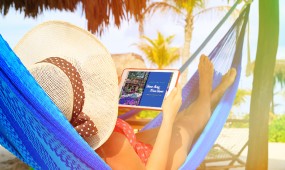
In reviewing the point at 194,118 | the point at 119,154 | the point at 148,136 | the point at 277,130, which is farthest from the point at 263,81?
the point at 277,130

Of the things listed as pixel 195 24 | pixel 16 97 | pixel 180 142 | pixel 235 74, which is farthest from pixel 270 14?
pixel 195 24

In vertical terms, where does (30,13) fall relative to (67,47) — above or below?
below

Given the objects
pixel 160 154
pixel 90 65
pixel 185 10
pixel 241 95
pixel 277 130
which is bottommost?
pixel 241 95

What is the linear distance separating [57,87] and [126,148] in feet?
0.97

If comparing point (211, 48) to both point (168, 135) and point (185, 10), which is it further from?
point (185, 10)

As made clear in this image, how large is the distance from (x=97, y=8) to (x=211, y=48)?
63.8 inches

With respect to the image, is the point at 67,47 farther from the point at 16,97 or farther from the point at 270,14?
the point at 270,14

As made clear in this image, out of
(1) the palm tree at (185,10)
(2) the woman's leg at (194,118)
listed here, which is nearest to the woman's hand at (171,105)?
(2) the woman's leg at (194,118)

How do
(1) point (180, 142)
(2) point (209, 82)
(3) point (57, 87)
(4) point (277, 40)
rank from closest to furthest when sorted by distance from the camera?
(3) point (57, 87) < (1) point (180, 142) < (2) point (209, 82) < (4) point (277, 40)

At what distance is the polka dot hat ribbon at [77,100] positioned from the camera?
1.37 m

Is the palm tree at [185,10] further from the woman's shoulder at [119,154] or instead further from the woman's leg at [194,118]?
the woman's shoulder at [119,154]

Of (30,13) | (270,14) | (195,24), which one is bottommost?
(195,24)

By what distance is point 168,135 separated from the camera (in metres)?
1.56

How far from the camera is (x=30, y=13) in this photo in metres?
4.32
